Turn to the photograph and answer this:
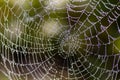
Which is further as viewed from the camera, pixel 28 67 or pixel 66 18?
pixel 28 67

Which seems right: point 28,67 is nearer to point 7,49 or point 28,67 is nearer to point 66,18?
point 7,49

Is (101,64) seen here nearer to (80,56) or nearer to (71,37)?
(80,56)

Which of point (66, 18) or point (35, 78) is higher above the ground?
point (66, 18)

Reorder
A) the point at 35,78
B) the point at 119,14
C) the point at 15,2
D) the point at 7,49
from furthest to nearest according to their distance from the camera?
the point at 35,78
the point at 7,49
the point at 15,2
the point at 119,14

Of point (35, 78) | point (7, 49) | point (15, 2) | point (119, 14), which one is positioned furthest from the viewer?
point (35, 78)

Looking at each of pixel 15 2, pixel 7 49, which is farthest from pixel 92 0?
pixel 7 49

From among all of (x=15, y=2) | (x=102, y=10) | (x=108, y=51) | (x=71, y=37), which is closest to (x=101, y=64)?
(x=108, y=51)

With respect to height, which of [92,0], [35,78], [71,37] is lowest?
[35,78]
